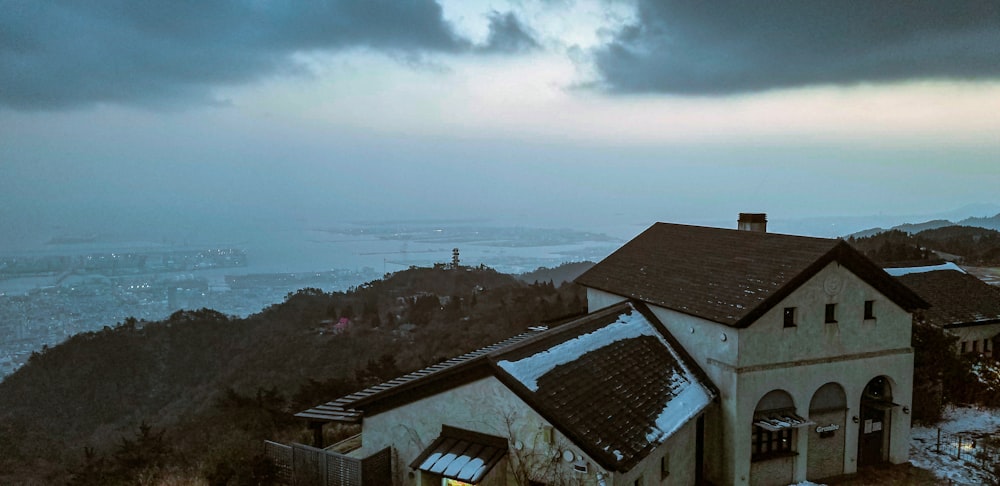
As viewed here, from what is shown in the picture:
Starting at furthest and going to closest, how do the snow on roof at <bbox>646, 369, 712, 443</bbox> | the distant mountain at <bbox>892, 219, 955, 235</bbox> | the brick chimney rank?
the distant mountain at <bbox>892, 219, 955, 235</bbox> < the brick chimney < the snow on roof at <bbox>646, 369, 712, 443</bbox>

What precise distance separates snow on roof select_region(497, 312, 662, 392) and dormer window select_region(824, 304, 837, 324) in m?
4.43

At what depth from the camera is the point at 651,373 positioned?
1407cm

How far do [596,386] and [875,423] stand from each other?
941 centimetres

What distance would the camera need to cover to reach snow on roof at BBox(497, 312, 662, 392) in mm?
11602

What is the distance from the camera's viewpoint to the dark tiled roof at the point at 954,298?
→ 951 inches

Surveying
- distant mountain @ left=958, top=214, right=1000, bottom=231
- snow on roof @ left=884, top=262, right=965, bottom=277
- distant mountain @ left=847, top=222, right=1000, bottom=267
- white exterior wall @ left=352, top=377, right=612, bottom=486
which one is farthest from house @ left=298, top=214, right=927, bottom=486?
distant mountain @ left=958, top=214, right=1000, bottom=231

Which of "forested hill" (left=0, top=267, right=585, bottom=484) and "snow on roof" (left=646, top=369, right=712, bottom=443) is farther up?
"snow on roof" (left=646, top=369, right=712, bottom=443)

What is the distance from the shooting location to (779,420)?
1435cm

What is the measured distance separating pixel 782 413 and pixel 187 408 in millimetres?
45769

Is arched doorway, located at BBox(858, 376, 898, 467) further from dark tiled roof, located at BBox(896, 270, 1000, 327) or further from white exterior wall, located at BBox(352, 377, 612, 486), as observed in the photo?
dark tiled roof, located at BBox(896, 270, 1000, 327)

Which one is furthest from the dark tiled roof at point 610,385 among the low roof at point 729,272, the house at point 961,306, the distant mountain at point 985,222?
the distant mountain at point 985,222

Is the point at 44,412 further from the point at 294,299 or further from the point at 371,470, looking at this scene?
the point at 371,470

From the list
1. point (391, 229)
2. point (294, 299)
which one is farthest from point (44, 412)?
point (391, 229)

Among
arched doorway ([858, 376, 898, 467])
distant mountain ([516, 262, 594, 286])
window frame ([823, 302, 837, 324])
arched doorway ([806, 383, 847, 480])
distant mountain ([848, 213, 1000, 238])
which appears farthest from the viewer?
distant mountain ([848, 213, 1000, 238])
